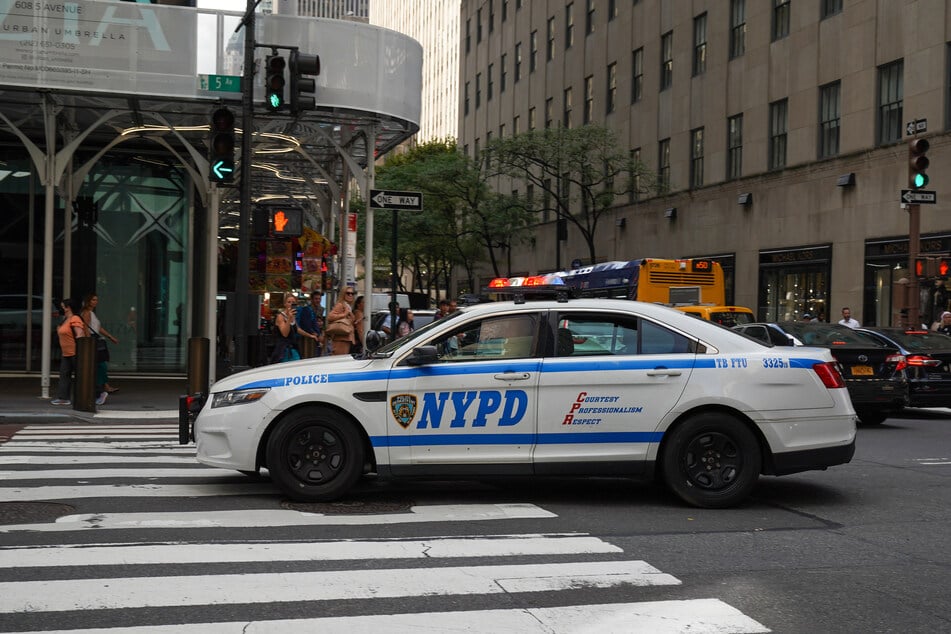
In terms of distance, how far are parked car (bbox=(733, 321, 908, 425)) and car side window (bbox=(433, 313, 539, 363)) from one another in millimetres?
8455

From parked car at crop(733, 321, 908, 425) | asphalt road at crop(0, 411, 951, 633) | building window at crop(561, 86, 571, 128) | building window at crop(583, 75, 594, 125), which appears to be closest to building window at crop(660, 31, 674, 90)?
building window at crop(583, 75, 594, 125)

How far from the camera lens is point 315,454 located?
27.2 feet

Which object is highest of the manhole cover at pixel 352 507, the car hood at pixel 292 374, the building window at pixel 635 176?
the building window at pixel 635 176

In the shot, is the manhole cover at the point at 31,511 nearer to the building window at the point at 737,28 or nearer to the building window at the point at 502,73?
the building window at the point at 737,28

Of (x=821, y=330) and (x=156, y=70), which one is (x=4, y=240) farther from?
(x=821, y=330)

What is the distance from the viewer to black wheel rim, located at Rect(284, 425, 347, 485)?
8.26 meters

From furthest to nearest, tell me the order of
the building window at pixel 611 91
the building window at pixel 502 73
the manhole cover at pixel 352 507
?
1. the building window at pixel 502 73
2. the building window at pixel 611 91
3. the manhole cover at pixel 352 507

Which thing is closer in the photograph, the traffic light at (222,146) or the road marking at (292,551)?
the road marking at (292,551)

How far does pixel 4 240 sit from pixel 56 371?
294 centimetres

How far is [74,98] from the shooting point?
1680cm

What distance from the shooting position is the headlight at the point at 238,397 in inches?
327

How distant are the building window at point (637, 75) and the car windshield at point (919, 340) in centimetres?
2689

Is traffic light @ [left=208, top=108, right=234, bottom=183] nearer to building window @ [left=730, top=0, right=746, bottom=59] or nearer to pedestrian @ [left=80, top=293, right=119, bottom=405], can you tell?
pedestrian @ [left=80, top=293, right=119, bottom=405]

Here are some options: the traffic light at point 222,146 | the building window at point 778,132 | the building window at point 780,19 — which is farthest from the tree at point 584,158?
the traffic light at point 222,146
